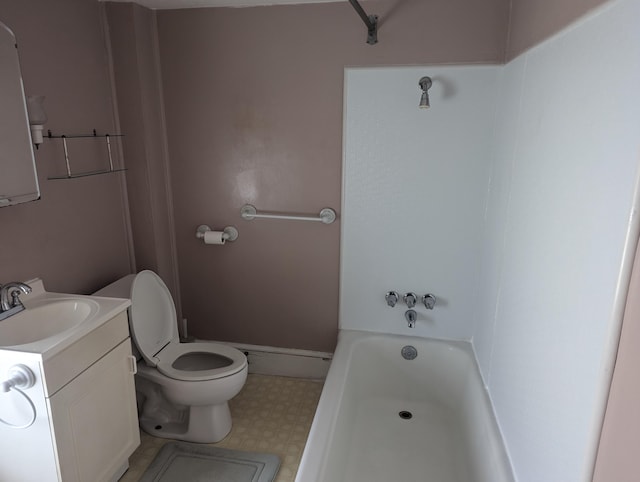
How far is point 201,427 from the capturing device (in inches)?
91.7

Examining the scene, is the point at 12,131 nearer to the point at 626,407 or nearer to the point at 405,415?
the point at 626,407

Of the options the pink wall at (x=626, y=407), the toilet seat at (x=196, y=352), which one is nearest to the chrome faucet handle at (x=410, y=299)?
the toilet seat at (x=196, y=352)

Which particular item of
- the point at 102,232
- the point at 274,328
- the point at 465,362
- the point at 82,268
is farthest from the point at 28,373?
the point at 465,362

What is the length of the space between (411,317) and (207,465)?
4.26 feet

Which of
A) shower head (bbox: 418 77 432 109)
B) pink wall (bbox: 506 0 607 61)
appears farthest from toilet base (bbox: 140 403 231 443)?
pink wall (bbox: 506 0 607 61)

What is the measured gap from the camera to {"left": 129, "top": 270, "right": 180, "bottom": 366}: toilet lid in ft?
7.42

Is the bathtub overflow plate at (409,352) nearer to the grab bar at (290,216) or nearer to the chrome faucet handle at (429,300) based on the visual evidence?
the chrome faucet handle at (429,300)

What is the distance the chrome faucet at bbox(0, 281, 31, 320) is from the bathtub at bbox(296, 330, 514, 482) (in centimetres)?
124

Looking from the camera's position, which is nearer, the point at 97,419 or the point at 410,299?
the point at 97,419

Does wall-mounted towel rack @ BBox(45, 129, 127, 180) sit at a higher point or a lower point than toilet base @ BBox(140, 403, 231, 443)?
higher

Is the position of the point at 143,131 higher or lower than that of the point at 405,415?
higher

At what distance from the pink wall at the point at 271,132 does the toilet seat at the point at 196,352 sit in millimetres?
412

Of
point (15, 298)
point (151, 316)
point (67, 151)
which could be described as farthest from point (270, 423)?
point (67, 151)

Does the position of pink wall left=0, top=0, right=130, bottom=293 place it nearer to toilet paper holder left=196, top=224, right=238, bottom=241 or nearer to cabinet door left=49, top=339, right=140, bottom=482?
toilet paper holder left=196, top=224, right=238, bottom=241
